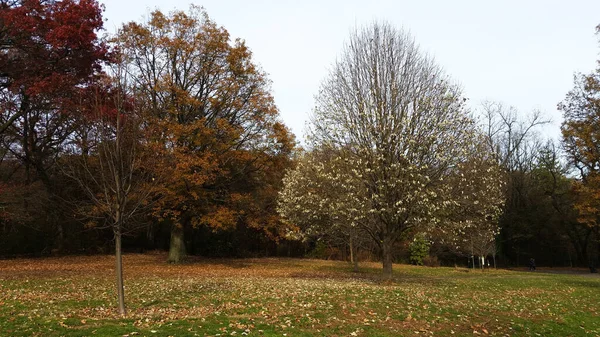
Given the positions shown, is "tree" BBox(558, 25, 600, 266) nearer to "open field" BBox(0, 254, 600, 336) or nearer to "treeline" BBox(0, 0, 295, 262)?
"open field" BBox(0, 254, 600, 336)

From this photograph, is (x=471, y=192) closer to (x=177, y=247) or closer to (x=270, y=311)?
(x=270, y=311)

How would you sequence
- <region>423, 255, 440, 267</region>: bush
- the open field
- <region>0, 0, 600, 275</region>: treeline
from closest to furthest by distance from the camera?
1. the open field
2. <region>0, 0, 600, 275</region>: treeline
3. <region>423, 255, 440, 267</region>: bush

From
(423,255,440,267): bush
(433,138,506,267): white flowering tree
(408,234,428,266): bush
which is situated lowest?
(423,255,440,267): bush

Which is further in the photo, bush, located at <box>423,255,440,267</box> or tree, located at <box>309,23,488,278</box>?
bush, located at <box>423,255,440,267</box>

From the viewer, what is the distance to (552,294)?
1641cm

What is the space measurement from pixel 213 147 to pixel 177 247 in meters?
6.88

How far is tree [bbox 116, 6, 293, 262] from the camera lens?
914 inches

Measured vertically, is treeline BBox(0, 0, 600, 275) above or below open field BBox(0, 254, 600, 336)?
above

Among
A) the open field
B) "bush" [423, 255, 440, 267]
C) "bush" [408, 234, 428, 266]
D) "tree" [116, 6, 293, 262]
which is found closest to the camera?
the open field

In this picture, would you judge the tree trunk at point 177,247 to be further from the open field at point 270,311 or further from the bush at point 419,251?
the bush at point 419,251

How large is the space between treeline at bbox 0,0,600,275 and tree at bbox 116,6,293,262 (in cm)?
10

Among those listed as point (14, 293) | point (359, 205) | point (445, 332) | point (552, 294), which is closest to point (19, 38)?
point (14, 293)

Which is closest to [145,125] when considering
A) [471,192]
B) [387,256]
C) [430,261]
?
[387,256]

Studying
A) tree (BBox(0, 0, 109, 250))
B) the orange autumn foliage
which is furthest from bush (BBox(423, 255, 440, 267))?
tree (BBox(0, 0, 109, 250))
